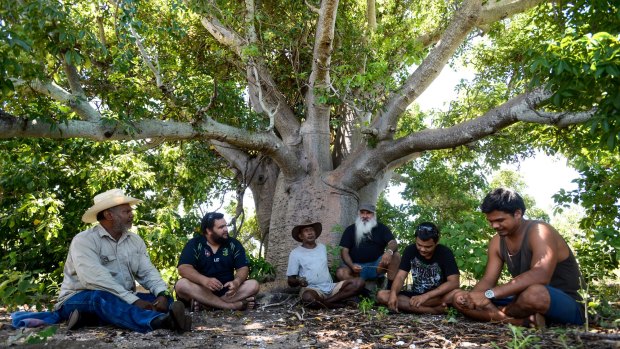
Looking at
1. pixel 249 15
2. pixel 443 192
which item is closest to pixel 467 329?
pixel 249 15

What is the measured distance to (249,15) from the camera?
9.25 metres

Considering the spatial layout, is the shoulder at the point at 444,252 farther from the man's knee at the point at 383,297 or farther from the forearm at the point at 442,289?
the man's knee at the point at 383,297

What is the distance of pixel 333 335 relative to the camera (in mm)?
4660

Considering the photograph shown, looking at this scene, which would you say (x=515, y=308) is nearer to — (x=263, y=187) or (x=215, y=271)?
(x=215, y=271)

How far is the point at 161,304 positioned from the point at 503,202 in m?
3.11

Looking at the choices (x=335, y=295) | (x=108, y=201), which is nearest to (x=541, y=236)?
(x=335, y=295)

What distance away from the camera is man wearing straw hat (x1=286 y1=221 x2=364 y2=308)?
6.43 meters

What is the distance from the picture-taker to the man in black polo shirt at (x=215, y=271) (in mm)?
6199

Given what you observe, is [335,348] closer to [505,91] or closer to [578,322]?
[578,322]

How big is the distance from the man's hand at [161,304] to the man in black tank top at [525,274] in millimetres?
2688

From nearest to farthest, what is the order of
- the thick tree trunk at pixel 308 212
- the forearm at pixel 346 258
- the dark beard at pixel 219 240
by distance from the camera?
the dark beard at pixel 219 240 → the forearm at pixel 346 258 → the thick tree trunk at pixel 308 212

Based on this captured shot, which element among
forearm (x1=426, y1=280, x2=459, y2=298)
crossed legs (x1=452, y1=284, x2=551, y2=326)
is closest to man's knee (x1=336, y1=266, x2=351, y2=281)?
forearm (x1=426, y1=280, x2=459, y2=298)

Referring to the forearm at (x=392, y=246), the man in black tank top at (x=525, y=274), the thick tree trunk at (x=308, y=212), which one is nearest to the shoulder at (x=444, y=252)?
the man in black tank top at (x=525, y=274)

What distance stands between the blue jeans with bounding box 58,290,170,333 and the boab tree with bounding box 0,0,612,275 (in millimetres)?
2167
